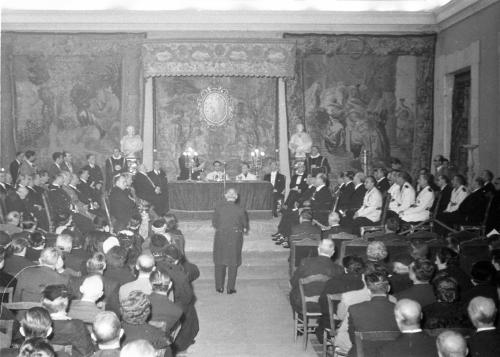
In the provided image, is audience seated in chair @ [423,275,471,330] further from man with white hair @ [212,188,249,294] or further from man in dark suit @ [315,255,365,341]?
man with white hair @ [212,188,249,294]

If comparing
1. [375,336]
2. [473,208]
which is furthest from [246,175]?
[375,336]

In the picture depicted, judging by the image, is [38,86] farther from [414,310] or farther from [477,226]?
[414,310]

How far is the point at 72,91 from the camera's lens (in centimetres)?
1723

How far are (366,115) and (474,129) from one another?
11.2 ft

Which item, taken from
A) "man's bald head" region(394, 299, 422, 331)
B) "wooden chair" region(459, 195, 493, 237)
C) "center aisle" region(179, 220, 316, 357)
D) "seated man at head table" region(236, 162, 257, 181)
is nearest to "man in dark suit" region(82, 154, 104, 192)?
"center aisle" region(179, 220, 316, 357)

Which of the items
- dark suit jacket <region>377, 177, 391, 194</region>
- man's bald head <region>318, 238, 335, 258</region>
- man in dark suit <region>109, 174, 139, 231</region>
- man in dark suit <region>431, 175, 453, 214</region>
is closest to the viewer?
man's bald head <region>318, 238, 335, 258</region>

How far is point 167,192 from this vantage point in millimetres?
14938

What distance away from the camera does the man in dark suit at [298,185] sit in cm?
1363

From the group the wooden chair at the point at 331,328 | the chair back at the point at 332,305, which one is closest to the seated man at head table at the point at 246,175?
the wooden chair at the point at 331,328

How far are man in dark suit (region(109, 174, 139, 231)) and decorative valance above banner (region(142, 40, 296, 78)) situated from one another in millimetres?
5602

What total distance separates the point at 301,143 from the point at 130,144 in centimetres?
457

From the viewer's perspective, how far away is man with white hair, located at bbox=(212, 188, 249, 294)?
962cm

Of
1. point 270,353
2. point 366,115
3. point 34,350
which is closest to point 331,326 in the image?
point 270,353

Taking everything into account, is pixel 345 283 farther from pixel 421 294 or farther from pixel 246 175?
pixel 246 175
